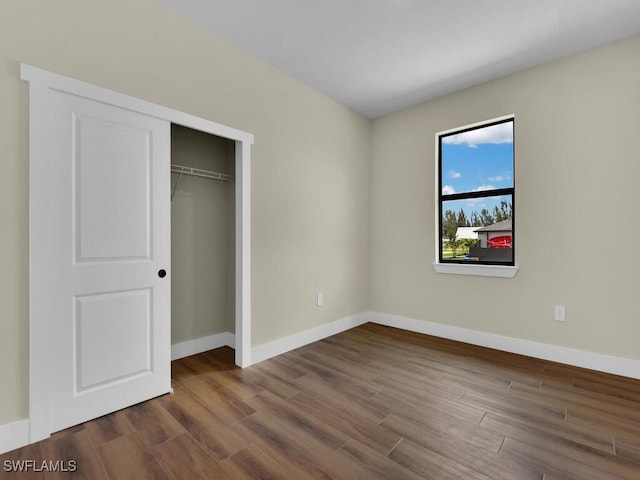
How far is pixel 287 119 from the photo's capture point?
3.13 meters

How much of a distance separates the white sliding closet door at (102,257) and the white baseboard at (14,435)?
0.34 ft

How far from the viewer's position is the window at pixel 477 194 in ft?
10.6

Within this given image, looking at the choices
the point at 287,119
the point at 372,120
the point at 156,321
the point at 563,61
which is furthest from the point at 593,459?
the point at 372,120

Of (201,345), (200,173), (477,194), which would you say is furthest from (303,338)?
(477,194)

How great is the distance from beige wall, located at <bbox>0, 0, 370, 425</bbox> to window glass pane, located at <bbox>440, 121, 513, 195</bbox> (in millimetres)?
1070

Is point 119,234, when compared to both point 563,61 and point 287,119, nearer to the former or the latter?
point 287,119

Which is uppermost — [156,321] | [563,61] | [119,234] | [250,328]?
[563,61]

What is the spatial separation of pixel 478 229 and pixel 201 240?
2995 millimetres

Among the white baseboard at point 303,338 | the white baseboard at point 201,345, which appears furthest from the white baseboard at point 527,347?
the white baseboard at point 201,345

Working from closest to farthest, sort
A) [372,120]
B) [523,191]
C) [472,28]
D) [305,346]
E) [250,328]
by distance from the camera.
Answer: [472,28] < [250,328] < [523,191] < [305,346] < [372,120]

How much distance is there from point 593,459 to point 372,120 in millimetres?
3921

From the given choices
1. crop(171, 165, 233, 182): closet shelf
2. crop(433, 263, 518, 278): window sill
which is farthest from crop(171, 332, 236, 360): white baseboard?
crop(433, 263, 518, 278): window sill

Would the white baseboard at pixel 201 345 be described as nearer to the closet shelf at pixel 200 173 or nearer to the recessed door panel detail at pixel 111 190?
the recessed door panel detail at pixel 111 190

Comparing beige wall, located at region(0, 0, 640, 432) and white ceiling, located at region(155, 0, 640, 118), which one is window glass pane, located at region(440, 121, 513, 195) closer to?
beige wall, located at region(0, 0, 640, 432)
